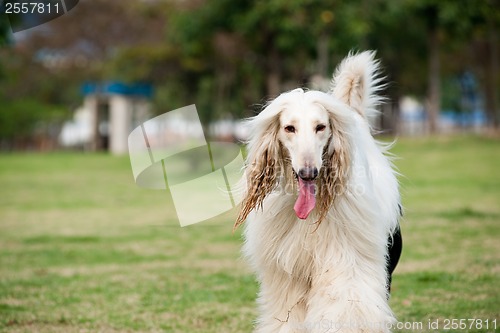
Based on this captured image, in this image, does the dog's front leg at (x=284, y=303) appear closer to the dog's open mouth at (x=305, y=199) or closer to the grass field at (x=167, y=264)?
the dog's open mouth at (x=305, y=199)

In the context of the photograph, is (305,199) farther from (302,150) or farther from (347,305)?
(347,305)

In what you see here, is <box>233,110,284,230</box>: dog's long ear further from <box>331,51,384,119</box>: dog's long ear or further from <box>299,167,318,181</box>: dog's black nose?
<box>331,51,384,119</box>: dog's long ear

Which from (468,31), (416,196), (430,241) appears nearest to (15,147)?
(468,31)

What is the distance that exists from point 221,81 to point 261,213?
33889 millimetres

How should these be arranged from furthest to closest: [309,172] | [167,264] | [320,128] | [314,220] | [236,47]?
[236,47]
[167,264]
[314,220]
[320,128]
[309,172]

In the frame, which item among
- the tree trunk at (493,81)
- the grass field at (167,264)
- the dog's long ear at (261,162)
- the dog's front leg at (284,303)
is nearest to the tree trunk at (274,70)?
the tree trunk at (493,81)

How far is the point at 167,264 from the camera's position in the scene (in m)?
10.2

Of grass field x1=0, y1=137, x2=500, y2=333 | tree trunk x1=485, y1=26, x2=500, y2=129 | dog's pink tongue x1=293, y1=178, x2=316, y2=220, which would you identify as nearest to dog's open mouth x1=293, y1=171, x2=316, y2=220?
dog's pink tongue x1=293, y1=178, x2=316, y2=220

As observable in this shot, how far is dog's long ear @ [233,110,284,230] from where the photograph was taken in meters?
5.01

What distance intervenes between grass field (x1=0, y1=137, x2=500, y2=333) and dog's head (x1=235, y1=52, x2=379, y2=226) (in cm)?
171

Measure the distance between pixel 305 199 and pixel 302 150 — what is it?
0.32 m

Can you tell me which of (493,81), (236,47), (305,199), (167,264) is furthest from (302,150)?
(493,81)

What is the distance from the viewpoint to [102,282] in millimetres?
8828

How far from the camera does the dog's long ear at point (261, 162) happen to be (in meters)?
5.01
